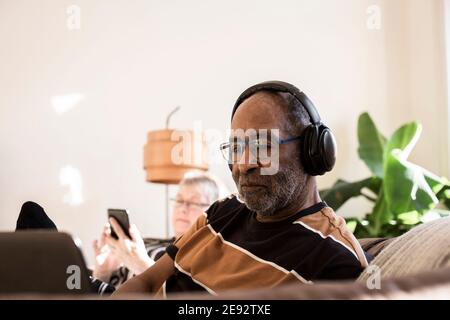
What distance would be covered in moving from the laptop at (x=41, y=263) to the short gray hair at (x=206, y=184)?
148 cm

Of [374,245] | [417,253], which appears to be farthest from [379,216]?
[417,253]

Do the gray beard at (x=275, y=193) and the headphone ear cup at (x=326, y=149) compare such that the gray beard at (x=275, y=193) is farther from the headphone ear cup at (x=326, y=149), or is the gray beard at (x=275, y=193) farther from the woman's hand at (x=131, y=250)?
the woman's hand at (x=131, y=250)

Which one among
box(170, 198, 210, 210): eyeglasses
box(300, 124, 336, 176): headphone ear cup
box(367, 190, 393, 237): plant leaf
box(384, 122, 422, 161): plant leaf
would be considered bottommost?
box(367, 190, 393, 237): plant leaf

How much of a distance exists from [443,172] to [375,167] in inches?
11.1

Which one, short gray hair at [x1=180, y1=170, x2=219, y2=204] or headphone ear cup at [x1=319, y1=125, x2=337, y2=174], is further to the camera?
short gray hair at [x1=180, y1=170, x2=219, y2=204]

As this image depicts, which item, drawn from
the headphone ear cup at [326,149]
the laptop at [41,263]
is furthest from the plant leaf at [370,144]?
the laptop at [41,263]

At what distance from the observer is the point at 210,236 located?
0.90m

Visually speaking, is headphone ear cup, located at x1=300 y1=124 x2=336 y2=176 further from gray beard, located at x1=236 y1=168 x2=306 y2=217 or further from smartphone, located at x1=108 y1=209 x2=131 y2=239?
smartphone, located at x1=108 y1=209 x2=131 y2=239

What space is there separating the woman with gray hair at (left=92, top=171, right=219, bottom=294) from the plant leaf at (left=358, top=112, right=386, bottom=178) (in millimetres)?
808

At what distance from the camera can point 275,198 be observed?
31.4 inches

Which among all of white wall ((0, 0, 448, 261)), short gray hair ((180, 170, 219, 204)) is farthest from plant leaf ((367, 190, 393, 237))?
short gray hair ((180, 170, 219, 204))

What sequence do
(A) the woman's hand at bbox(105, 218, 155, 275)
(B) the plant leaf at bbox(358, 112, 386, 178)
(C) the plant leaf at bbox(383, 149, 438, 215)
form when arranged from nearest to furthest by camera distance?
(A) the woman's hand at bbox(105, 218, 155, 275) < (C) the plant leaf at bbox(383, 149, 438, 215) < (B) the plant leaf at bbox(358, 112, 386, 178)

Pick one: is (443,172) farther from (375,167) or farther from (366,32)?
(366,32)

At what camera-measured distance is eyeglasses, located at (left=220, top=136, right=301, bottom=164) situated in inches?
30.7
